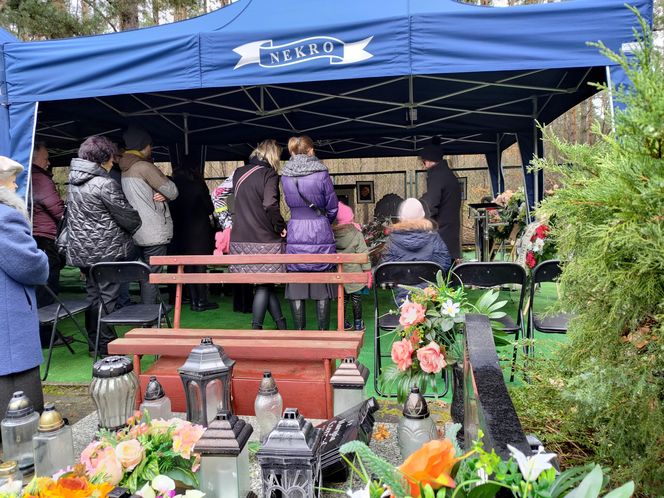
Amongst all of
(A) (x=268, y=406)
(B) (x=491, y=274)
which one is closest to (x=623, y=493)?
(A) (x=268, y=406)

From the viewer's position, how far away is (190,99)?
553cm

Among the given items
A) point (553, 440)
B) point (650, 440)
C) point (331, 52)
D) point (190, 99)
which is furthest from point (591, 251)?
point (190, 99)

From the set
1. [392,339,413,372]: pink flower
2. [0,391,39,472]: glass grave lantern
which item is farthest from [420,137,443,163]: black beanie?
[0,391,39,472]: glass grave lantern

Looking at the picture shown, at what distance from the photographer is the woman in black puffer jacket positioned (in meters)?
3.76

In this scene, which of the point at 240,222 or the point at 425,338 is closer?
the point at 425,338

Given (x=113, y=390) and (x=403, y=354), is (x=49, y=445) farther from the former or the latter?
(x=403, y=354)

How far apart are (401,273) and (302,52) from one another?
1780 millimetres

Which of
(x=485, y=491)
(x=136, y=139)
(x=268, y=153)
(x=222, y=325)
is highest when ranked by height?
(x=136, y=139)

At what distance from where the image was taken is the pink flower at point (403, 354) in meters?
2.08

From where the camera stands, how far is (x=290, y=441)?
1445mm

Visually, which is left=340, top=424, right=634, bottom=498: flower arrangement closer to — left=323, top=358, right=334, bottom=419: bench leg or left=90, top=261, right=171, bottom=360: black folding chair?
left=323, top=358, right=334, bottom=419: bench leg

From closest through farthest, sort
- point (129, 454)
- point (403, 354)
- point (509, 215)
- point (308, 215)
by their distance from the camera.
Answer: point (129, 454)
point (403, 354)
point (308, 215)
point (509, 215)

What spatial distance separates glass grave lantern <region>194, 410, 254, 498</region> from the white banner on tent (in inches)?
110

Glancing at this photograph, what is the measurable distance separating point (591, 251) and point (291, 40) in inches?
120
